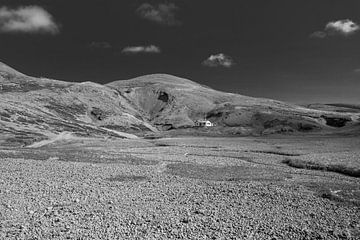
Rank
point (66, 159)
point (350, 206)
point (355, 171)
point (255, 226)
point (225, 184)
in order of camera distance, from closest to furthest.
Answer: point (255, 226), point (350, 206), point (225, 184), point (355, 171), point (66, 159)

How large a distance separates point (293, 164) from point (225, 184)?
23.0 m

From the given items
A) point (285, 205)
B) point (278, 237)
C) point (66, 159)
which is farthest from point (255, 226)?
point (66, 159)

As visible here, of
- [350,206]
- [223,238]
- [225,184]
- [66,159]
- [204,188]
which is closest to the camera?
[223,238]

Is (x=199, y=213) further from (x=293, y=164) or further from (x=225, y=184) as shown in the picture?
(x=293, y=164)

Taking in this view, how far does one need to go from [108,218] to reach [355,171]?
114 ft

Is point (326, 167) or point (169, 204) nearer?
point (169, 204)

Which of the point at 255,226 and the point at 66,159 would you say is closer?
the point at 255,226

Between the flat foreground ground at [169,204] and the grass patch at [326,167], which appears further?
the grass patch at [326,167]

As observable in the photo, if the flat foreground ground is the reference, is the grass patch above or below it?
below

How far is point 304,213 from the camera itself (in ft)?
80.0

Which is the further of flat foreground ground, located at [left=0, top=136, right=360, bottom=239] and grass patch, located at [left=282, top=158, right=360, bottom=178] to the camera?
grass patch, located at [left=282, top=158, right=360, bottom=178]

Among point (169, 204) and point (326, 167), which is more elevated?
point (169, 204)

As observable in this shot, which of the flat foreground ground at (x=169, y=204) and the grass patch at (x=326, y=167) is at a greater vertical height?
the flat foreground ground at (x=169, y=204)

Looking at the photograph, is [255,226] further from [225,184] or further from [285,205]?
[225,184]
